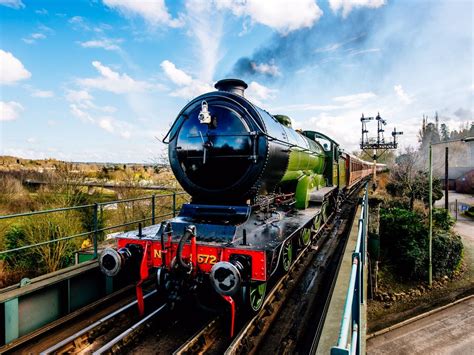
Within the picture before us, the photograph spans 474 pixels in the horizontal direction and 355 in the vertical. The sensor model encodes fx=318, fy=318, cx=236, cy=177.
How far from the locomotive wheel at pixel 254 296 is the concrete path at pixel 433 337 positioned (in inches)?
363

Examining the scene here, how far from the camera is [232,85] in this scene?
5.79m

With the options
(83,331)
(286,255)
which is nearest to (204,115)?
(286,255)

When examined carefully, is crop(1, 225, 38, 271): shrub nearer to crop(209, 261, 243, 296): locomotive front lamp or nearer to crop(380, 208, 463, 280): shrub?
crop(209, 261, 243, 296): locomotive front lamp

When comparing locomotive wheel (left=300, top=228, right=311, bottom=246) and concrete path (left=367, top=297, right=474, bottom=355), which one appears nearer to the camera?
locomotive wheel (left=300, top=228, right=311, bottom=246)

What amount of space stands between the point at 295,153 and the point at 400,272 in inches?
529

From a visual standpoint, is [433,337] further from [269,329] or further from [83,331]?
[83,331]

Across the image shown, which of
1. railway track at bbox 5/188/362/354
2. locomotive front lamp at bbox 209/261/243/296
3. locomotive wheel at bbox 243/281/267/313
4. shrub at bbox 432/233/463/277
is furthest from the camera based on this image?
shrub at bbox 432/233/463/277

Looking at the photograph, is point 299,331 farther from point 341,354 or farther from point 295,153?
point 295,153

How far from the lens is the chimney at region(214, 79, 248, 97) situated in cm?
576

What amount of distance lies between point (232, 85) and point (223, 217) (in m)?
2.39

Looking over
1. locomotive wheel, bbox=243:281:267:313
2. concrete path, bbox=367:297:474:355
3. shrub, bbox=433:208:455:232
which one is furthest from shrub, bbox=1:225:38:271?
shrub, bbox=433:208:455:232

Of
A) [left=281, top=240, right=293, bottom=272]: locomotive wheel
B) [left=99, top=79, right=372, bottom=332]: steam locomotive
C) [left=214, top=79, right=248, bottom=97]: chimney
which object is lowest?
[left=281, top=240, right=293, bottom=272]: locomotive wheel

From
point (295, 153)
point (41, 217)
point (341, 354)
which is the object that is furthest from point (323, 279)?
point (41, 217)

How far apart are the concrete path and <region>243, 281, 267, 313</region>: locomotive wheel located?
9.21 metres
